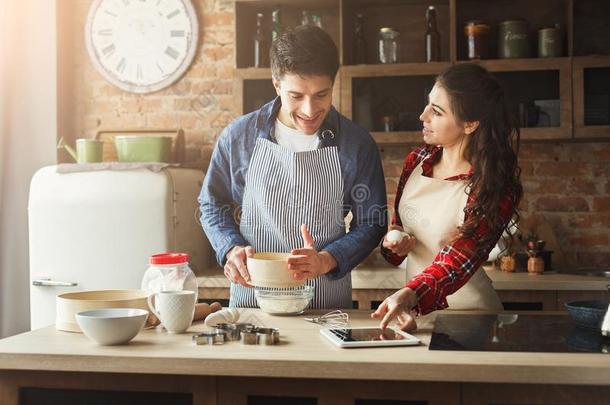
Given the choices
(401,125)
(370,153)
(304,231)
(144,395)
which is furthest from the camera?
(401,125)

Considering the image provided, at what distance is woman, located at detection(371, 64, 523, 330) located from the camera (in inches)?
81.5

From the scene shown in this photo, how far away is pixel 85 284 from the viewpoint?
136 inches

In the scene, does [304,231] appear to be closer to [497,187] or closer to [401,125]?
[497,187]

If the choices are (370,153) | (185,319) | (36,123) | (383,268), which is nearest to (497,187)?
(370,153)

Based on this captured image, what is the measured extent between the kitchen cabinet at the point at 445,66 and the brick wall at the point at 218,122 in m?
0.28

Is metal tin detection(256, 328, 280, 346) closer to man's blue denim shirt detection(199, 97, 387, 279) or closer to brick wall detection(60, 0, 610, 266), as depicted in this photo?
man's blue denim shirt detection(199, 97, 387, 279)

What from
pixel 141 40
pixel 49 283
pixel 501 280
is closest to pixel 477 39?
pixel 501 280

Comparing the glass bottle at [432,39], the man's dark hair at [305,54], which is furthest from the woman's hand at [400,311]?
the glass bottle at [432,39]

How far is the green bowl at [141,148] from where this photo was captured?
369cm

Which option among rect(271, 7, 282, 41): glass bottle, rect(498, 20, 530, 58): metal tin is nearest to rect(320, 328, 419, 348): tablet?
rect(498, 20, 530, 58): metal tin

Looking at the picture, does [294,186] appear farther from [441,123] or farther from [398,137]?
A: [398,137]

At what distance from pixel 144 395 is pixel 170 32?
110 inches

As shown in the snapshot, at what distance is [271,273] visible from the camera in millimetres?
1902

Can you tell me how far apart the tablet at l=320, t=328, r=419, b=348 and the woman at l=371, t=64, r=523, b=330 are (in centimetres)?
33
